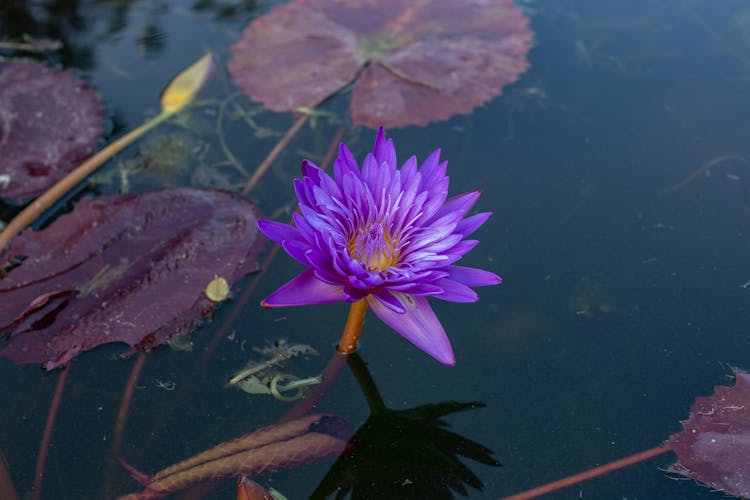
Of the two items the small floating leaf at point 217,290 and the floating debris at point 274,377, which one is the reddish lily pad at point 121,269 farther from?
the floating debris at point 274,377

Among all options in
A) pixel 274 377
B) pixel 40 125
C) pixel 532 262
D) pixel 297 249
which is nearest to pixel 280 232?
pixel 297 249

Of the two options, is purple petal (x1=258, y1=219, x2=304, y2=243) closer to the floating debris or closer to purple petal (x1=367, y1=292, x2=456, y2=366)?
purple petal (x1=367, y1=292, x2=456, y2=366)

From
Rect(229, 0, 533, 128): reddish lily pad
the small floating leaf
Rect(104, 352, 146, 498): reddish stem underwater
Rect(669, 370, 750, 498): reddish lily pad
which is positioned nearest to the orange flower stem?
the small floating leaf

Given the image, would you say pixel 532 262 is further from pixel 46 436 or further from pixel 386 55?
pixel 46 436

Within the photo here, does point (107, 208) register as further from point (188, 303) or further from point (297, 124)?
point (297, 124)

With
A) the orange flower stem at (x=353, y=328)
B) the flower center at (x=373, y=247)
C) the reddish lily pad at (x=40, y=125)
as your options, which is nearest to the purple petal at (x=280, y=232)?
the flower center at (x=373, y=247)

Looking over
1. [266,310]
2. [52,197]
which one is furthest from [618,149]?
[52,197]
